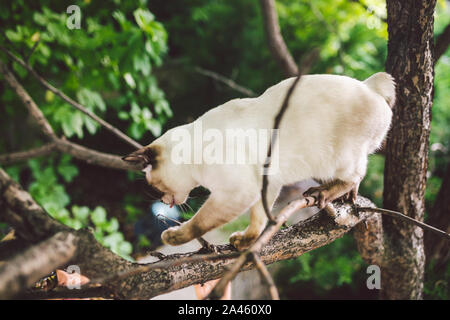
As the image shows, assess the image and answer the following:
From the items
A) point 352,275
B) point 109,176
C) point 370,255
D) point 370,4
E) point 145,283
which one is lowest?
point 352,275

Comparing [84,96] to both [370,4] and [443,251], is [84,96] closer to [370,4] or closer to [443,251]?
[370,4]

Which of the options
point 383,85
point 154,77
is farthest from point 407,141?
point 154,77

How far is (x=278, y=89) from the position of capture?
0.97 metres

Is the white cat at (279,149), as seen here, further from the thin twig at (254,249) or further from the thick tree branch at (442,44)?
the thick tree branch at (442,44)

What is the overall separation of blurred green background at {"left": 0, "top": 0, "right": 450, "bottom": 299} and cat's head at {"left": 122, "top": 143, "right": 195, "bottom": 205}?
0.84 meters

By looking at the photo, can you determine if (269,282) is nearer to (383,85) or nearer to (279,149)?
(279,149)

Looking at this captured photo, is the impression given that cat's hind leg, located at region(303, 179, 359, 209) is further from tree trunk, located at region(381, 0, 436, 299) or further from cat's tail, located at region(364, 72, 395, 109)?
tree trunk, located at region(381, 0, 436, 299)

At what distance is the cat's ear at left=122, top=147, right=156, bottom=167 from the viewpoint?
984 mm

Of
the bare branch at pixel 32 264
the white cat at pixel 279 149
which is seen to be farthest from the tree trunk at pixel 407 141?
the bare branch at pixel 32 264

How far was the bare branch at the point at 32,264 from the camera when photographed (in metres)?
0.53

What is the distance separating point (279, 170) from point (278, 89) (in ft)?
0.79

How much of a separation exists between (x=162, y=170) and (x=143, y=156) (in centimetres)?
7

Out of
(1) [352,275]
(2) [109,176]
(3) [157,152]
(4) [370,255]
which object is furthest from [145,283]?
(2) [109,176]

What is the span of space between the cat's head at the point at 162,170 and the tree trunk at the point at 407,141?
0.95m
